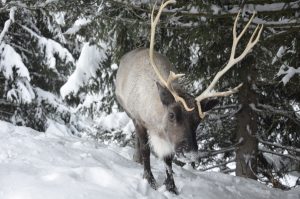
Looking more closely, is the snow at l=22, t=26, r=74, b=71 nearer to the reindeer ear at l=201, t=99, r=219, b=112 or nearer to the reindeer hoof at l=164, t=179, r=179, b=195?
the reindeer hoof at l=164, t=179, r=179, b=195

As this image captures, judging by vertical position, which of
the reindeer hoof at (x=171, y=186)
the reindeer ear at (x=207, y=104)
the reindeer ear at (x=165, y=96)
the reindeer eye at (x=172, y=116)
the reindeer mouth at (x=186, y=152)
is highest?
the reindeer ear at (x=165, y=96)

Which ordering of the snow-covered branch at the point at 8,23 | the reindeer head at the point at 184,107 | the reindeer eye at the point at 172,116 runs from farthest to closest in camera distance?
the snow-covered branch at the point at 8,23 → the reindeer eye at the point at 172,116 → the reindeer head at the point at 184,107

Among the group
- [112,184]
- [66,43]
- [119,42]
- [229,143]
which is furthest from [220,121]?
[66,43]

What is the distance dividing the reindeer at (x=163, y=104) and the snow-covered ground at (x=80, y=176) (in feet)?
1.36

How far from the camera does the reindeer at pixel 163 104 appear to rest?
16.9 feet

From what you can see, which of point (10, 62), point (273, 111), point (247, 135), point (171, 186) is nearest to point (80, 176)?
point (171, 186)

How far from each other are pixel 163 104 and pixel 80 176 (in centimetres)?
129

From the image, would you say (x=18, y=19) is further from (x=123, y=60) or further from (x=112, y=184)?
(x=112, y=184)

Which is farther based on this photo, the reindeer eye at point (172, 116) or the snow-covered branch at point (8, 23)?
the snow-covered branch at point (8, 23)

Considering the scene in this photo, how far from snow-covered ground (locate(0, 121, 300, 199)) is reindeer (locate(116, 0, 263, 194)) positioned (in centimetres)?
41

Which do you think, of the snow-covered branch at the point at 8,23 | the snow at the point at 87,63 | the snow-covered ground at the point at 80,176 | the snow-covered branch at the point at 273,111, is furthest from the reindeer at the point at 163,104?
the snow-covered branch at the point at 8,23

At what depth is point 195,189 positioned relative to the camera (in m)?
5.88

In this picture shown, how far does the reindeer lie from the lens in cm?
516

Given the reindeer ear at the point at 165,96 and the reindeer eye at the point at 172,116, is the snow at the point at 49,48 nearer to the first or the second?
the reindeer ear at the point at 165,96
